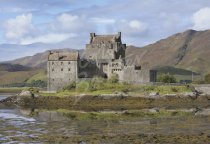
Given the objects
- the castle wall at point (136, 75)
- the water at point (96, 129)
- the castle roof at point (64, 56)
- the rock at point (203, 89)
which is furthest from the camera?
the castle roof at point (64, 56)

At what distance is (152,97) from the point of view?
64562 mm

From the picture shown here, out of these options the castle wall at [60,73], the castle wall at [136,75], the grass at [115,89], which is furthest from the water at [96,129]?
Answer: the castle wall at [60,73]

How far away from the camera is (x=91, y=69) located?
78.1 m

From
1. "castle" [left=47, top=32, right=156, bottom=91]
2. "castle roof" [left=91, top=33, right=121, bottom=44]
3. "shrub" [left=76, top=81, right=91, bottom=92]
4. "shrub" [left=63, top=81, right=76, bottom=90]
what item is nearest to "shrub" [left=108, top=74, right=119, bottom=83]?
"castle" [left=47, top=32, right=156, bottom=91]

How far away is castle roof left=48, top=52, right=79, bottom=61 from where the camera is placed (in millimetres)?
76562

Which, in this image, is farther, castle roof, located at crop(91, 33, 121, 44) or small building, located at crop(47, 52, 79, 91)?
castle roof, located at crop(91, 33, 121, 44)

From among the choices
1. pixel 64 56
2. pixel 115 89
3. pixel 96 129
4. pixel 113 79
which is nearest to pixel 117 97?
pixel 115 89

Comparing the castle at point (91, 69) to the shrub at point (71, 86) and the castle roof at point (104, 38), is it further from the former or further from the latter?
the shrub at point (71, 86)

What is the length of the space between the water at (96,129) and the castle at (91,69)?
2777cm

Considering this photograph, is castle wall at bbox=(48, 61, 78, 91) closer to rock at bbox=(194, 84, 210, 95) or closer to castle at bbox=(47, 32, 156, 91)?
castle at bbox=(47, 32, 156, 91)

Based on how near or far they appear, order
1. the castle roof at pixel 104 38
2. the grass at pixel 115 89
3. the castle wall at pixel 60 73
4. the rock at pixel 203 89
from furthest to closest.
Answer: the castle roof at pixel 104 38 < the castle wall at pixel 60 73 < the rock at pixel 203 89 < the grass at pixel 115 89

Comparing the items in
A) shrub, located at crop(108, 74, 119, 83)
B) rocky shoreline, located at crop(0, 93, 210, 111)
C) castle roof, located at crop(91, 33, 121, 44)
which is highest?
castle roof, located at crop(91, 33, 121, 44)

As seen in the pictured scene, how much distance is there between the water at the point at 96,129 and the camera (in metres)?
30.6

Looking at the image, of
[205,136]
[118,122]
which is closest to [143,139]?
[205,136]
